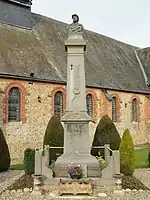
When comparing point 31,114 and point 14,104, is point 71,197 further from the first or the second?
point 14,104

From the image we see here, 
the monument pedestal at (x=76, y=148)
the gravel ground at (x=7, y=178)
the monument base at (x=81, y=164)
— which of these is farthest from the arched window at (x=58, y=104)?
the monument base at (x=81, y=164)

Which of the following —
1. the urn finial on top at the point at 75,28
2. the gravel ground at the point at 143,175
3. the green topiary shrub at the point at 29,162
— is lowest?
the gravel ground at the point at 143,175

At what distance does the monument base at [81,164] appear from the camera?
892 centimetres

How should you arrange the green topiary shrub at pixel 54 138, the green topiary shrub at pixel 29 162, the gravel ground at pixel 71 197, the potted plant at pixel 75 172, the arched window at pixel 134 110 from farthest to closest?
the arched window at pixel 134 110 < the green topiary shrub at pixel 54 138 < the green topiary shrub at pixel 29 162 < the potted plant at pixel 75 172 < the gravel ground at pixel 71 197

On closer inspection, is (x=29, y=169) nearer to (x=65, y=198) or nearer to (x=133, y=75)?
(x=65, y=198)

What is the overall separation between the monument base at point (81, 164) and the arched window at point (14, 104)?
8.47 meters

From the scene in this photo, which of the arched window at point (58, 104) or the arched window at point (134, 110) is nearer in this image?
the arched window at point (58, 104)

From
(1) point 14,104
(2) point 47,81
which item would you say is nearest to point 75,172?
(1) point 14,104

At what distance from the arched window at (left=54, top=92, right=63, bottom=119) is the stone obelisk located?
368 inches

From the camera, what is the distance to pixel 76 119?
Result: 928 centimetres

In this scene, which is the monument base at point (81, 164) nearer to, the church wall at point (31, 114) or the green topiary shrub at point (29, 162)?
the green topiary shrub at point (29, 162)

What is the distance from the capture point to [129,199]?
7.57 m

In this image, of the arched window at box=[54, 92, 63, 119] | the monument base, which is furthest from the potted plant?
the arched window at box=[54, 92, 63, 119]

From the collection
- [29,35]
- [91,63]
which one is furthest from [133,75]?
[29,35]
